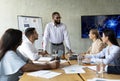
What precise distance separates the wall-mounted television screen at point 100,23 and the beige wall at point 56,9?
0.37 ft

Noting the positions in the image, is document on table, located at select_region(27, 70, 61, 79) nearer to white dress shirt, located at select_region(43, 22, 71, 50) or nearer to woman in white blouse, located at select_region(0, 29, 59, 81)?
woman in white blouse, located at select_region(0, 29, 59, 81)

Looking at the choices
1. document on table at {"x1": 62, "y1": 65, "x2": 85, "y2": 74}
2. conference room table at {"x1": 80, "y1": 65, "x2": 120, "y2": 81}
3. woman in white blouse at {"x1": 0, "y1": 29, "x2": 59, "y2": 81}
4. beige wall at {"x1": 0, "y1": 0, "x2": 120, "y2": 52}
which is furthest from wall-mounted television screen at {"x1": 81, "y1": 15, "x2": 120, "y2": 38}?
woman in white blouse at {"x1": 0, "y1": 29, "x2": 59, "y2": 81}

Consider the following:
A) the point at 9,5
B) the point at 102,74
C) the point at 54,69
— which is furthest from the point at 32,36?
the point at 9,5

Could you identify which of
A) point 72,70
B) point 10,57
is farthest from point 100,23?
point 10,57

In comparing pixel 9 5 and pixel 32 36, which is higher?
pixel 9 5

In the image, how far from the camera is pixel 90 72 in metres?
2.61

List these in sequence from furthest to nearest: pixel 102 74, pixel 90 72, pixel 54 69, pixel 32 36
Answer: pixel 32 36
pixel 54 69
pixel 90 72
pixel 102 74

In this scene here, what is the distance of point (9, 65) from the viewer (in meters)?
2.44

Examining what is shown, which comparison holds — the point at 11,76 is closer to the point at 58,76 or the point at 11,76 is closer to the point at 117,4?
the point at 58,76

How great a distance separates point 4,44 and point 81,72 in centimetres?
91

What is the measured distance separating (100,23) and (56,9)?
121 cm

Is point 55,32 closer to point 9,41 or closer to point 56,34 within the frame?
point 56,34

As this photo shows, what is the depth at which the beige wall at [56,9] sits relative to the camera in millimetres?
5977

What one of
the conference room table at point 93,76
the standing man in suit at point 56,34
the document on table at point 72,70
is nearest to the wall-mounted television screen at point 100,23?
the standing man in suit at point 56,34
